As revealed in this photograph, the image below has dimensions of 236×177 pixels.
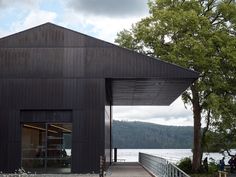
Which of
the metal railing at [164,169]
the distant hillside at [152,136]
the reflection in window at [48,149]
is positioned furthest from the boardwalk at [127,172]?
the distant hillside at [152,136]

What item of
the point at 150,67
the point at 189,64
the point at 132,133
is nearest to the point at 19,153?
the point at 150,67

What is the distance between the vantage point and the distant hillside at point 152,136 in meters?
149

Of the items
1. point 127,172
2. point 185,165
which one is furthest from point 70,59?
point 185,165

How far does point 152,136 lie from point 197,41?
134 meters

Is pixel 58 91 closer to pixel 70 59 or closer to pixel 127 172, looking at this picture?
pixel 70 59

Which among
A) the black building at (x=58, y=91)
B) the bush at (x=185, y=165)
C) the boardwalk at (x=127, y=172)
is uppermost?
the black building at (x=58, y=91)

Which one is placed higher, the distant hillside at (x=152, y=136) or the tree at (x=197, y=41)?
the tree at (x=197, y=41)

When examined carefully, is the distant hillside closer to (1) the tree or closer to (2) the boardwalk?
(1) the tree

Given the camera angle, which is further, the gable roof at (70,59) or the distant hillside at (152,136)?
the distant hillside at (152,136)

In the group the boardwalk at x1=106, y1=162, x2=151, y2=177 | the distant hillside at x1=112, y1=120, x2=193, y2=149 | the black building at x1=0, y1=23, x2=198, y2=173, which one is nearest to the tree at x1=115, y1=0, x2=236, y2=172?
the boardwalk at x1=106, y1=162, x2=151, y2=177

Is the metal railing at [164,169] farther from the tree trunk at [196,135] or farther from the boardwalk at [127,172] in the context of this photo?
the tree trunk at [196,135]

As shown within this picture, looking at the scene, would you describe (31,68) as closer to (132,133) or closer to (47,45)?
(47,45)

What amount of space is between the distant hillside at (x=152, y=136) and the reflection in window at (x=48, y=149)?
115798 mm

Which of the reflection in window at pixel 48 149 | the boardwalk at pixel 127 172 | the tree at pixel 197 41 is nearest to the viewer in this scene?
the reflection in window at pixel 48 149
